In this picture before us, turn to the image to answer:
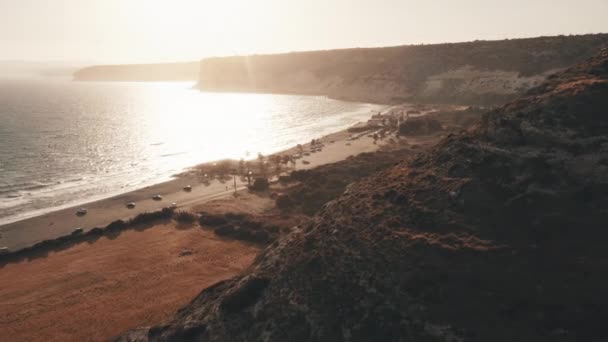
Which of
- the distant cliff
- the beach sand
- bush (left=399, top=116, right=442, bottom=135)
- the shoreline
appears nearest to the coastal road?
the shoreline

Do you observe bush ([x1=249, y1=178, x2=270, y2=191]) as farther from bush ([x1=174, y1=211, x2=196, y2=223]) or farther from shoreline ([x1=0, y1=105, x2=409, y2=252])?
bush ([x1=174, y1=211, x2=196, y2=223])

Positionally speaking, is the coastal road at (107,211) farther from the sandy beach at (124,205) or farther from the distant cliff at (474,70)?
the distant cliff at (474,70)

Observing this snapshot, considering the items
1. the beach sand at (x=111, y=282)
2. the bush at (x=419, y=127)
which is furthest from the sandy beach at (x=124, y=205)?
the bush at (x=419, y=127)

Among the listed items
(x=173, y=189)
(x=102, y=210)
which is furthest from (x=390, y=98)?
(x=102, y=210)

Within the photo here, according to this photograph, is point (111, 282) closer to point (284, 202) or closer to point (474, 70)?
point (284, 202)

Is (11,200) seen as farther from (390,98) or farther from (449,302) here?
(390,98)

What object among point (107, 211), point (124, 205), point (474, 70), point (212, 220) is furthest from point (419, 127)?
point (474, 70)
